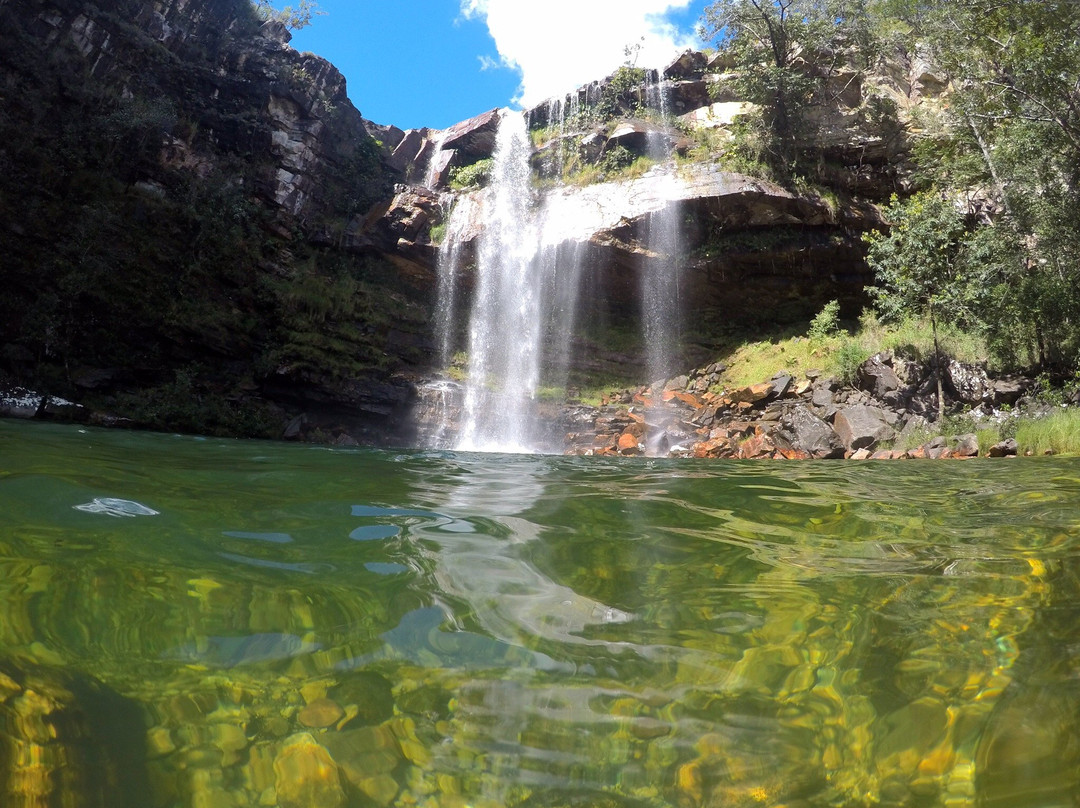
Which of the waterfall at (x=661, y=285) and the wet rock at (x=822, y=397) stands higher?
the waterfall at (x=661, y=285)

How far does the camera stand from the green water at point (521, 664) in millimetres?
925

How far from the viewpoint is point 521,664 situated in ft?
3.95

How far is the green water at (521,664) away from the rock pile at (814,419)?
8375 mm

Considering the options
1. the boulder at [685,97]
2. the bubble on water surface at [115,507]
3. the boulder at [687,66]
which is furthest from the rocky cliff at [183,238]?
the bubble on water surface at [115,507]

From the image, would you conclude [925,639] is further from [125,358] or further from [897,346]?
[125,358]

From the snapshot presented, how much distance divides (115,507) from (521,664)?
187cm

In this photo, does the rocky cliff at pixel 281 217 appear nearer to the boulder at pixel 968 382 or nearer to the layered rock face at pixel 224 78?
the layered rock face at pixel 224 78

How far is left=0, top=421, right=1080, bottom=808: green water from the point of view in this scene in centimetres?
92

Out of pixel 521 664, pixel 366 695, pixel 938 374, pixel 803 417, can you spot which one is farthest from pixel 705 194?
pixel 366 695

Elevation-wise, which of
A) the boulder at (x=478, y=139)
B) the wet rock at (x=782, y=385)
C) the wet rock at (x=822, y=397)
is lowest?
the wet rock at (x=822, y=397)

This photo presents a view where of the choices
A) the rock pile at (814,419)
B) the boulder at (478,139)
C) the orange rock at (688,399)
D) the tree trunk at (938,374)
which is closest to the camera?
the rock pile at (814,419)

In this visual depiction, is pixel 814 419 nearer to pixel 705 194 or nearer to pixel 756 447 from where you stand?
pixel 756 447

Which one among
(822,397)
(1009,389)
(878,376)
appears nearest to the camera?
(1009,389)

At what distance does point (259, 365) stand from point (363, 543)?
48.7 ft
